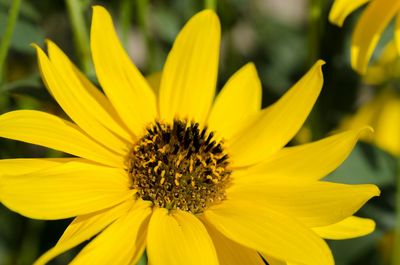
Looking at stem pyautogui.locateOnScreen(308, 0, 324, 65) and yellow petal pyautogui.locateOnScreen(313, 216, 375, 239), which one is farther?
stem pyautogui.locateOnScreen(308, 0, 324, 65)

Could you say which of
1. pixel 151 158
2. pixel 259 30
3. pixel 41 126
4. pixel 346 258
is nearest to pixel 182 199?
pixel 151 158

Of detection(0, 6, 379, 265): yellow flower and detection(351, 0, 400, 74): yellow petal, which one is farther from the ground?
detection(351, 0, 400, 74): yellow petal

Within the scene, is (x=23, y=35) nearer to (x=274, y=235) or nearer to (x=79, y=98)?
(x=79, y=98)

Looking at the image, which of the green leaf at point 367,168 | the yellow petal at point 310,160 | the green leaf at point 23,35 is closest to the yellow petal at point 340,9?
the yellow petal at point 310,160

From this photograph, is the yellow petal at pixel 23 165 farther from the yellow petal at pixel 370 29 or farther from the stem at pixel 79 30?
the yellow petal at pixel 370 29

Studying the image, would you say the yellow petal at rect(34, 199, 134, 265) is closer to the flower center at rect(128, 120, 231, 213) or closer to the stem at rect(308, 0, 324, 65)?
the flower center at rect(128, 120, 231, 213)

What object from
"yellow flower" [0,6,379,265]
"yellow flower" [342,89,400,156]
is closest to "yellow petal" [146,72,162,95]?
"yellow flower" [0,6,379,265]

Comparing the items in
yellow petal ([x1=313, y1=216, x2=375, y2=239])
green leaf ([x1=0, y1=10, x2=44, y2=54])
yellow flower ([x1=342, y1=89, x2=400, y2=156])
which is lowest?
yellow flower ([x1=342, y1=89, x2=400, y2=156])

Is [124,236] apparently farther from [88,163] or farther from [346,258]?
[346,258]
